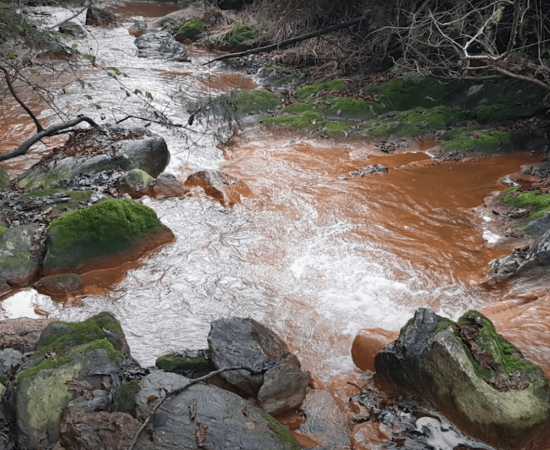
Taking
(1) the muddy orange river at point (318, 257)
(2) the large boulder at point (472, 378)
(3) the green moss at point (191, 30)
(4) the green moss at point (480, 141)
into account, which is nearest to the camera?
(2) the large boulder at point (472, 378)

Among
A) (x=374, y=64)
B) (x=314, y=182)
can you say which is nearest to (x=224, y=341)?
(x=314, y=182)

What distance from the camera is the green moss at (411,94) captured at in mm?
13586

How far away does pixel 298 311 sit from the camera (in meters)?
6.58

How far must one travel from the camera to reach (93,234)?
7.55 meters

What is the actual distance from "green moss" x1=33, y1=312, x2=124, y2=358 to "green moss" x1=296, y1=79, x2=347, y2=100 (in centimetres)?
1052

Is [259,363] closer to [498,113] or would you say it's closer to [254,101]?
[498,113]

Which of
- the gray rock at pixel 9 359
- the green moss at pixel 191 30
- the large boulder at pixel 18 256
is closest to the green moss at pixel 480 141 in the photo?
the large boulder at pixel 18 256

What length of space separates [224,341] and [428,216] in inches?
187

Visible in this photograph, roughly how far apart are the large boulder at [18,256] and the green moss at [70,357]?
Answer: 2638 millimetres

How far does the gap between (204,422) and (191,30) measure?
66.4ft

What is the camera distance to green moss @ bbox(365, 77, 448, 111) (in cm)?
1359

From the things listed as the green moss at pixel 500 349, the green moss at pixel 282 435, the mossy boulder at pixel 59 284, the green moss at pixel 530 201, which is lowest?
the mossy boulder at pixel 59 284

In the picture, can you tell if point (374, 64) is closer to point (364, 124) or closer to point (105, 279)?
point (364, 124)

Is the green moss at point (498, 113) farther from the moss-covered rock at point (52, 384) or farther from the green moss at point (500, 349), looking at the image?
the moss-covered rock at point (52, 384)
